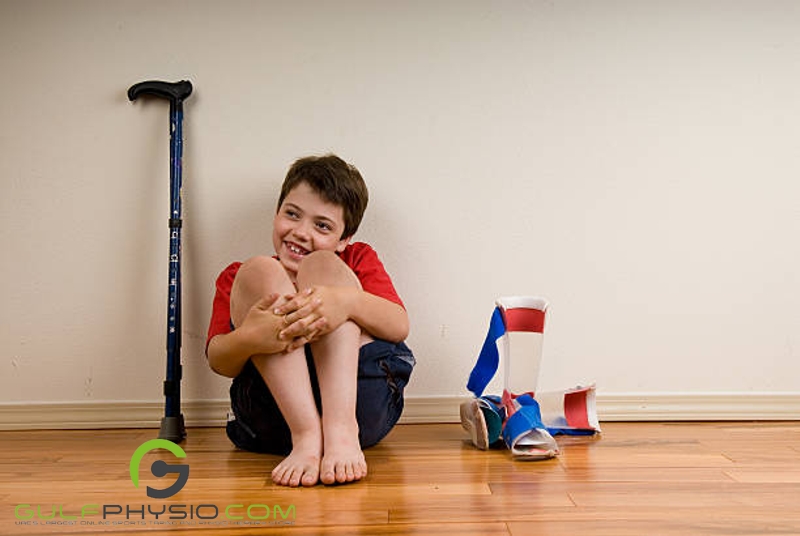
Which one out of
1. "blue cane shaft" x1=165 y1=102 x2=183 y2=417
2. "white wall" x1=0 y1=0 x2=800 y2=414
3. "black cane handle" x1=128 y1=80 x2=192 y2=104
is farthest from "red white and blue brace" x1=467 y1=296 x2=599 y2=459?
"black cane handle" x1=128 y1=80 x2=192 y2=104

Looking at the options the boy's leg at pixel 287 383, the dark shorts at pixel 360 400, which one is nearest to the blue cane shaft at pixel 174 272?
the dark shorts at pixel 360 400

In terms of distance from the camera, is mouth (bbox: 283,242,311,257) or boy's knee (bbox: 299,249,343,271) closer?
boy's knee (bbox: 299,249,343,271)

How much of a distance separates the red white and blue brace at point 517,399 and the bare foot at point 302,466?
400 millimetres

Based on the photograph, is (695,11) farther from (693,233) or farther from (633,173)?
(693,233)

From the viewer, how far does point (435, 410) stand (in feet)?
6.31

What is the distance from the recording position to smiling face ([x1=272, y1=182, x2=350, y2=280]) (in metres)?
1.67

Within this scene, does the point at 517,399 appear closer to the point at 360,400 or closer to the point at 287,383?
the point at 360,400

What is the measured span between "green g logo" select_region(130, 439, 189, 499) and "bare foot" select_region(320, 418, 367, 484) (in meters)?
0.25

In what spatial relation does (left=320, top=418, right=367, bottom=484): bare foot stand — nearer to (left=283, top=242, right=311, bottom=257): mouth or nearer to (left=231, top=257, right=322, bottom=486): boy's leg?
(left=231, top=257, right=322, bottom=486): boy's leg

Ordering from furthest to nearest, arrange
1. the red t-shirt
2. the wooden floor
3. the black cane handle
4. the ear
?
the black cane handle, the ear, the red t-shirt, the wooden floor

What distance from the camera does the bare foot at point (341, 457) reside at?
1326mm

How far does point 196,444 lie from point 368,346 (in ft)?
1.52

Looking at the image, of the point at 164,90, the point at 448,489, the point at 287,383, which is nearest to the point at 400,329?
the point at 287,383

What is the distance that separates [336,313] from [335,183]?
0.36 m
